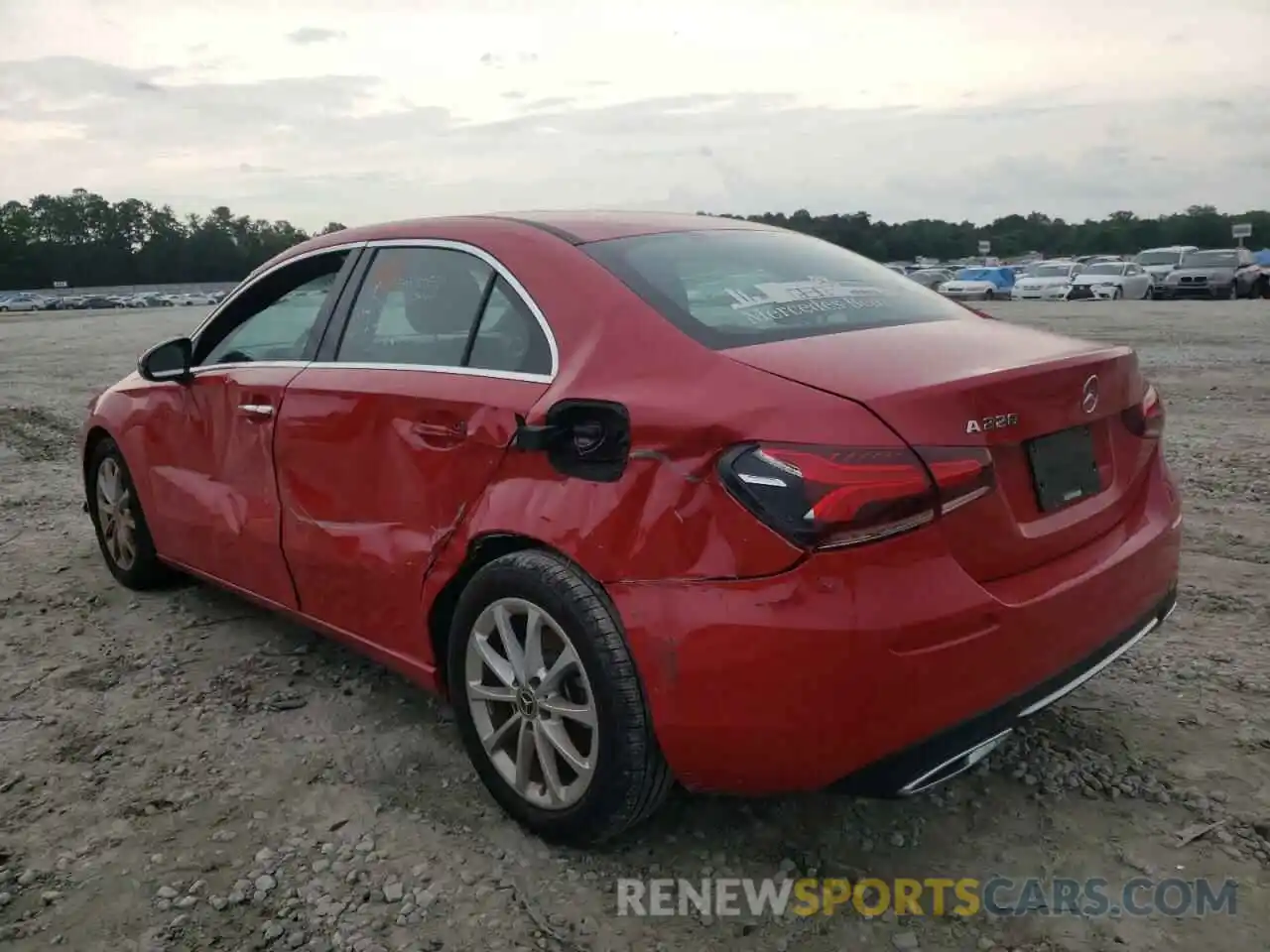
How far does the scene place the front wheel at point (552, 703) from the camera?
8.22ft

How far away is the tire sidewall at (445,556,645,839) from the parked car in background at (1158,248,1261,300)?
1214 inches

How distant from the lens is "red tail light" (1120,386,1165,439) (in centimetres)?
286

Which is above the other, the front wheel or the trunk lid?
the trunk lid

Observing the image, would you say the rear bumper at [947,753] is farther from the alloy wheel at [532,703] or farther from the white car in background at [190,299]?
Result: the white car in background at [190,299]

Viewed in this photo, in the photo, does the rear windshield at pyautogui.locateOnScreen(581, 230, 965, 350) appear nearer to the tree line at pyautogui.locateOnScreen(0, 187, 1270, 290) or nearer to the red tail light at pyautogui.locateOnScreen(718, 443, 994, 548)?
the red tail light at pyautogui.locateOnScreen(718, 443, 994, 548)

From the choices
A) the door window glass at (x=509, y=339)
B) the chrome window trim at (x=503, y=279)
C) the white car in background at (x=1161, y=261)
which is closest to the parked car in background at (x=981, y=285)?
the white car in background at (x=1161, y=261)

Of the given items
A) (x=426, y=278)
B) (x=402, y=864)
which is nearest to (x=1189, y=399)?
(x=426, y=278)

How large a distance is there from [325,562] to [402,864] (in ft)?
3.57

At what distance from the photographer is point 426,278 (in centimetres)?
338

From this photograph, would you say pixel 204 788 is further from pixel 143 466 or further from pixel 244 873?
pixel 143 466

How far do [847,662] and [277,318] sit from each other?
2.71 metres

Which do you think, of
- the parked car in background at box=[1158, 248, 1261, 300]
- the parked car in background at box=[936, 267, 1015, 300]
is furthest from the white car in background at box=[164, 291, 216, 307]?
the parked car in background at box=[1158, 248, 1261, 300]

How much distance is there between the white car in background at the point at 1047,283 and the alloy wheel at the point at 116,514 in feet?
98.3

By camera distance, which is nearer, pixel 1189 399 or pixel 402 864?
pixel 402 864
